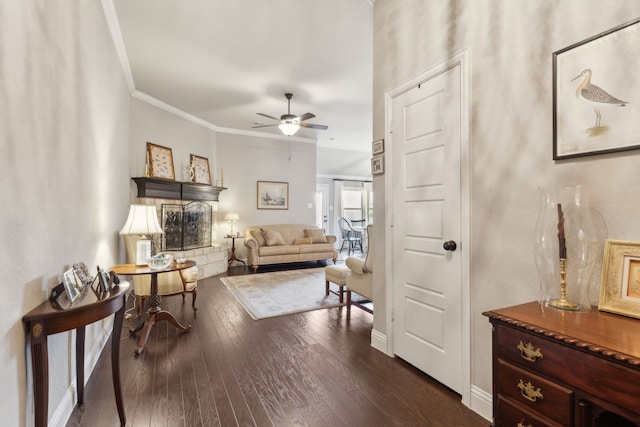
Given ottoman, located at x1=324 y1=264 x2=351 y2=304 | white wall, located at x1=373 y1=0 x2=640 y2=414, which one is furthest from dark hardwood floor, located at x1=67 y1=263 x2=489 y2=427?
ottoman, located at x1=324 y1=264 x2=351 y2=304

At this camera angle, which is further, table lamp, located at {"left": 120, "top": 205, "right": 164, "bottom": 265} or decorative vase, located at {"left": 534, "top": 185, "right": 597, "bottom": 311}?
Answer: table lamp, located at {"left": 120, "top": 205, "right": 164, "bottom": 265}

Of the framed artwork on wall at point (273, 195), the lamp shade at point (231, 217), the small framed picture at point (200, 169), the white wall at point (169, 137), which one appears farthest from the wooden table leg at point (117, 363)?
the framed artwork on wall at point (273, 195)

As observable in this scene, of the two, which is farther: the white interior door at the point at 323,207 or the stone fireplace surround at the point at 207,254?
the white interior door at the point at 323,207

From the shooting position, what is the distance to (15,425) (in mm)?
1171

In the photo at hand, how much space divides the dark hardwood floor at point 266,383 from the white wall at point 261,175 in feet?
13.2

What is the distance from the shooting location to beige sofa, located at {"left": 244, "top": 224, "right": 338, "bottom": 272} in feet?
20.3

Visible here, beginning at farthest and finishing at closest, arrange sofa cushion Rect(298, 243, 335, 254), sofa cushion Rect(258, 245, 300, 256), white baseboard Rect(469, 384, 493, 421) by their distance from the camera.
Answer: sofa cushion Rect(298, 243, 335, 254) → sofa cushion Rect(258, 245, 300, 256) → white baseboard Rect(469, 384, 493, 421)

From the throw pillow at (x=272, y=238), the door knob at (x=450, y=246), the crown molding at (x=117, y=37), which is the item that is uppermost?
the crown molding at (x=117, y=37)

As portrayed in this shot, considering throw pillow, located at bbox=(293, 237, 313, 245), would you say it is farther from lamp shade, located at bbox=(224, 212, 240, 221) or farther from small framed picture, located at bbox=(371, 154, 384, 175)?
small framed picture, located at bbox=(371, 154, 384, 175)

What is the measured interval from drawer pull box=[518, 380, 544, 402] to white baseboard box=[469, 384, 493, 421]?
754 millimetres

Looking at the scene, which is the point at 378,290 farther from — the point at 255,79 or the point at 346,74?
the point at 255,79

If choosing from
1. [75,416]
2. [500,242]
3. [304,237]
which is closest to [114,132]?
[75,416]

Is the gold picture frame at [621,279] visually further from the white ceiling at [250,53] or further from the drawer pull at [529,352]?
the white ceiling at [250,53]

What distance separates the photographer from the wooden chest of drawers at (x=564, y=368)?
87 cm
